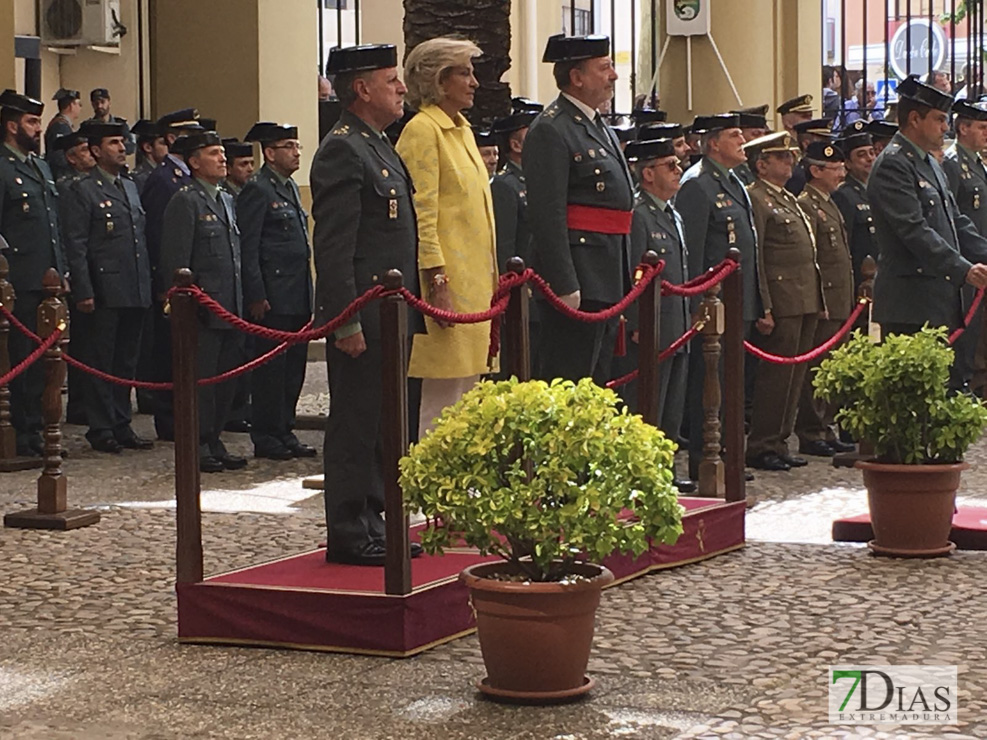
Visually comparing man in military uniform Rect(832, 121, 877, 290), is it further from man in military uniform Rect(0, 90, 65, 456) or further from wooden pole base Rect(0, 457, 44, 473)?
wooden pole base Rect(0, 457, 44, 473)

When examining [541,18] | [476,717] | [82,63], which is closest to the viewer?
[476,717]

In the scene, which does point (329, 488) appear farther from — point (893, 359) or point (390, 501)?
point (893, 359)

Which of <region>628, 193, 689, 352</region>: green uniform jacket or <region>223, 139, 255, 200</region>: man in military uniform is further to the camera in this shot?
<region>223, 139, 255, 200</region>: man in military uniform

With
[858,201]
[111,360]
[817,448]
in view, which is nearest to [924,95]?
[817,448]

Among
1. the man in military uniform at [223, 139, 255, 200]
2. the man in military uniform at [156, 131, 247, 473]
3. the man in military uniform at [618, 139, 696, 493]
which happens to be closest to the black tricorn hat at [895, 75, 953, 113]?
the man in military uniform at [618, 139, 696, 493]

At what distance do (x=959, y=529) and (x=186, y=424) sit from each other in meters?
3.15

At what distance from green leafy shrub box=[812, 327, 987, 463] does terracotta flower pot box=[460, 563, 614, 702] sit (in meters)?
2.44

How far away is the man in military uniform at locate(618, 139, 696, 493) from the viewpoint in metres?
9.09

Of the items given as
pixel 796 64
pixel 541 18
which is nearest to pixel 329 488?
pixel 541 18

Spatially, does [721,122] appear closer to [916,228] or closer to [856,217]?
[916,228]

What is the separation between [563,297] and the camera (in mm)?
7668

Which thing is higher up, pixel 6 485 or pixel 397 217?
pixel 397 217

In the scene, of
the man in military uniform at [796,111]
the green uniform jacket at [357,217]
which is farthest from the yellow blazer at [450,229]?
the man in military uniform at [796,111]

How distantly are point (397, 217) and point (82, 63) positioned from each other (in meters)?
10.5
